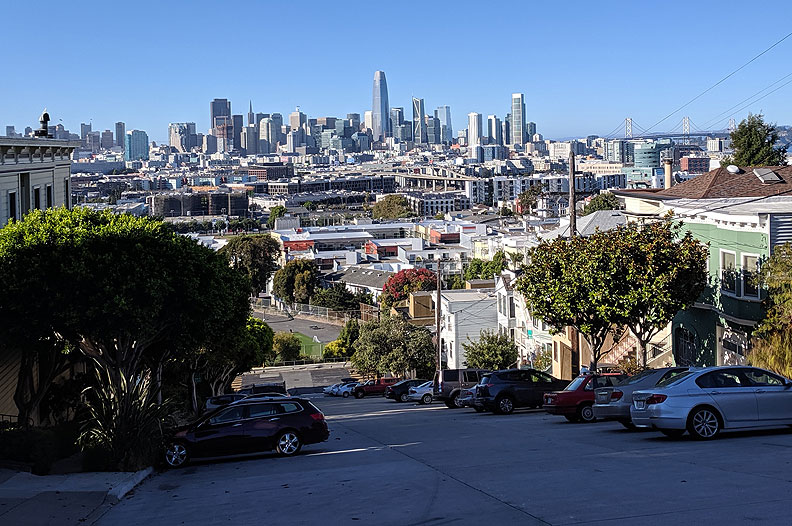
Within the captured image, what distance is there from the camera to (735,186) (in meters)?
34.1

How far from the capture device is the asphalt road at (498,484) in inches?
411

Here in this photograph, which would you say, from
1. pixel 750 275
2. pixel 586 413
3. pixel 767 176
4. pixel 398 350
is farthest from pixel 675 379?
pixel 398 350

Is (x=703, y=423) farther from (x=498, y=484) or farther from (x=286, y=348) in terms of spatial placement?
(x=286, y=348)

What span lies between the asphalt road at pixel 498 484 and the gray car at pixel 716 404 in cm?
28

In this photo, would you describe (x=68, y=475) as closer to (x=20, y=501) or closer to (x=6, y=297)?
(x=20, y=501)

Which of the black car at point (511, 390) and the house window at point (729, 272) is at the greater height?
the house window at point (729, 272)

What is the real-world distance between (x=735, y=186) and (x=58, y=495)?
26345mm

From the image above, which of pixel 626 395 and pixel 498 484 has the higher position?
pixel 626 395

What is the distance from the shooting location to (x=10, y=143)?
24.8 meters

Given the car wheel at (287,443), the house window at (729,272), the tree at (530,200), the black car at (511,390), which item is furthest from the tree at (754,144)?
the tree at (530,200)

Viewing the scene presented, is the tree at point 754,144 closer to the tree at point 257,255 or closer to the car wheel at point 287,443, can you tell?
the car wheel at point 287,443

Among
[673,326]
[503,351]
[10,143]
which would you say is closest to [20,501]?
[10,143]

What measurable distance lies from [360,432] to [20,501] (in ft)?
37.8

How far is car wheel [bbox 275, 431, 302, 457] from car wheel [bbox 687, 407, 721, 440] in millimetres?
6945
